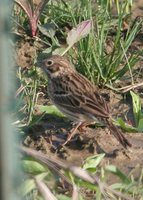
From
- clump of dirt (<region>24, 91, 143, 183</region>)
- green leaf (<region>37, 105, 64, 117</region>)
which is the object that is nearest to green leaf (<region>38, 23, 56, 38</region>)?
green leaf (<region>37, 105, 64, 117</region>)

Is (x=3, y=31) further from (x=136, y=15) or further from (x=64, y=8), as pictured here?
(x=136, y=15)

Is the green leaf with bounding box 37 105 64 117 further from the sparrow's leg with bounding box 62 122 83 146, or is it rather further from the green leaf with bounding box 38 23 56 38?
the green leaf with bounding box 38 23 56 38

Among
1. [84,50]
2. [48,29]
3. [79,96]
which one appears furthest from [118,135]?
[48,29]

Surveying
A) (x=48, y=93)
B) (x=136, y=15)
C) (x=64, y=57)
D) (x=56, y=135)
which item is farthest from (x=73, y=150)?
(x=136, y=15)

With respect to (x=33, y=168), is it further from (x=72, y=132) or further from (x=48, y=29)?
(x=48, y=29)

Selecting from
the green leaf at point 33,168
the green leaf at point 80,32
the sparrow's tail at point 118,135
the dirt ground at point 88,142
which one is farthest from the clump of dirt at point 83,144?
the green leaf at point 33,168

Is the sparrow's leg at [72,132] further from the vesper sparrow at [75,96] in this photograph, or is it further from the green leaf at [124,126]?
the green leaf at [124,126]

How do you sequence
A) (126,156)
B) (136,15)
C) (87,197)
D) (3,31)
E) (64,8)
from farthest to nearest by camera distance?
(136,15) → (64,8) → (126,156) → (87,197) → (3,31)
